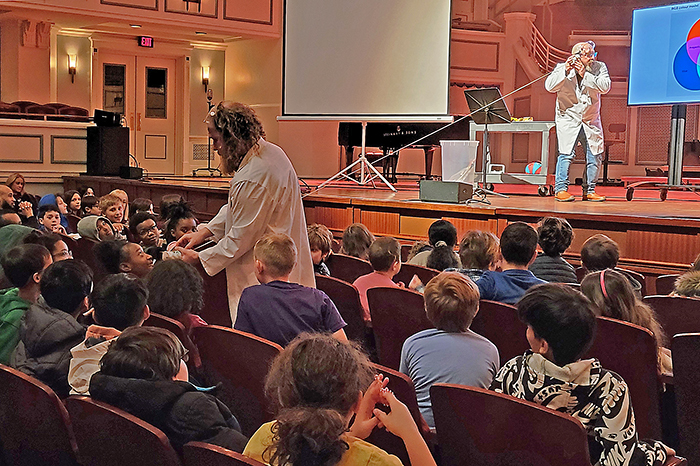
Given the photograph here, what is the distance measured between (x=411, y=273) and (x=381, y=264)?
342mm

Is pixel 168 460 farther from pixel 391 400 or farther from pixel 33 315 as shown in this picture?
pixel 33 315

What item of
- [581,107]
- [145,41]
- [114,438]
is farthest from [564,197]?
[145,41]

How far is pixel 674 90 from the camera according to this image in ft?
20.4

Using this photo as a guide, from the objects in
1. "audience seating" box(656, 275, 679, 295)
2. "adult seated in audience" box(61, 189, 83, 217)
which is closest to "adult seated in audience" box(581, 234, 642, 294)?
"audience seating" box(656, 275, 679, 295)

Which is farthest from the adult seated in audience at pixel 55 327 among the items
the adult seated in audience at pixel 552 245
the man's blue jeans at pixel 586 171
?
the man's blue jeans at pixel 586 171

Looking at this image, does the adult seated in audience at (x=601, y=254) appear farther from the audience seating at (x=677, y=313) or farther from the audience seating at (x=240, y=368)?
the audience seating at (x=240, y=368)

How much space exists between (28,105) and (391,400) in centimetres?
947

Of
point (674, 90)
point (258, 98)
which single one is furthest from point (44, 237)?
point (258, 98)

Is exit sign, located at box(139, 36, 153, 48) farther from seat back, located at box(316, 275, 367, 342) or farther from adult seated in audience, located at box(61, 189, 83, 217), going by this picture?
seat back, located at box(316, 275, 367, 342)

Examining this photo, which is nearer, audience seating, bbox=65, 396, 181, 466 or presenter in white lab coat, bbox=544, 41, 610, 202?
audience seating, bbox=65, 396, 181, 466

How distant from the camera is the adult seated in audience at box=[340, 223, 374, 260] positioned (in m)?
4.19

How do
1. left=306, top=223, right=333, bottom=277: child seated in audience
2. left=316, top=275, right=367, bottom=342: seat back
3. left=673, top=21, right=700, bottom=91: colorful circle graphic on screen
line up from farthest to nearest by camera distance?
left=673, top=21, right=700, bottom=91: colorful circle graphic on screen
left=306, top=223, right=333, bottom=277: child seated in audience
left=316, top=275, right=367, bottom=342: seat back

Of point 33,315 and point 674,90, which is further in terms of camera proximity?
point 674,90

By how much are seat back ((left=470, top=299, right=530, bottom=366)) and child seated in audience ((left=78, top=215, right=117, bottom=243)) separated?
2.65m
